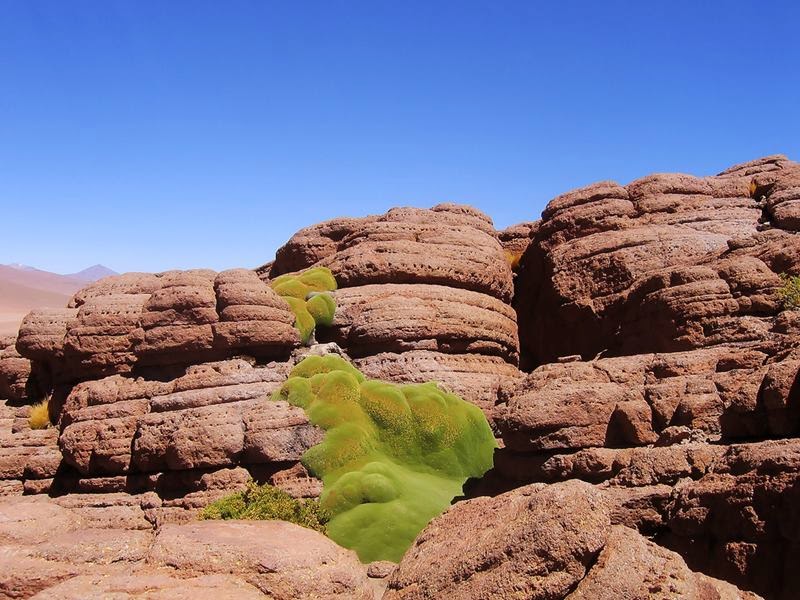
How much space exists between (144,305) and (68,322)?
9.84 ft

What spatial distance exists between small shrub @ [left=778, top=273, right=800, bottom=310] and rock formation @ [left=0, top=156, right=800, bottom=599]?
20 centimetres

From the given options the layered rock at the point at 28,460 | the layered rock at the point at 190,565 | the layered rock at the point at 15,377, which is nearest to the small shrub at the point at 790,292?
the layered rock at the point at 190,565

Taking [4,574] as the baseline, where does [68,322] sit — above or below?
above

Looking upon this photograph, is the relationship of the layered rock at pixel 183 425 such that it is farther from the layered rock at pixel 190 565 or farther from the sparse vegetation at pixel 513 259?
the sparse vegetation at pixel 513 259

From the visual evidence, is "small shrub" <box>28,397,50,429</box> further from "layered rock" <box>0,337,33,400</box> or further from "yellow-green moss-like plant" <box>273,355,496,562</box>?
"yellow-green moss-like plant" <box>273,355,496,562</box>

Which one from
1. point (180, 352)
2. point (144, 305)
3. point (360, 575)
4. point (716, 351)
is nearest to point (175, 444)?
point (180, 352)

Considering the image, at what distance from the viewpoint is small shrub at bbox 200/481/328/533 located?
55.8ft

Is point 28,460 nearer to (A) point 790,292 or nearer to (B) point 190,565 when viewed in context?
(B) point 190,565

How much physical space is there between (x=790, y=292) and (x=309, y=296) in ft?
48.4

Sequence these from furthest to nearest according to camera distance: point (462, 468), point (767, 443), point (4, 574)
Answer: point (462, 468), point (767, 443), point (4, 574)

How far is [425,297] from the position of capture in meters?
26.2

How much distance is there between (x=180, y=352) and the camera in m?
21.5

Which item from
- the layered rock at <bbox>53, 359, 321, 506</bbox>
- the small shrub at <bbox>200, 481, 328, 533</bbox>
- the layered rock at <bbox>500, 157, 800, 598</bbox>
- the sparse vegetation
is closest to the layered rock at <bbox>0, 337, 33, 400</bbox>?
the layered rock at <bbox>53, 359, 321, 506</bbox>

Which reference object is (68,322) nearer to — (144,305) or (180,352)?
(144,305)
